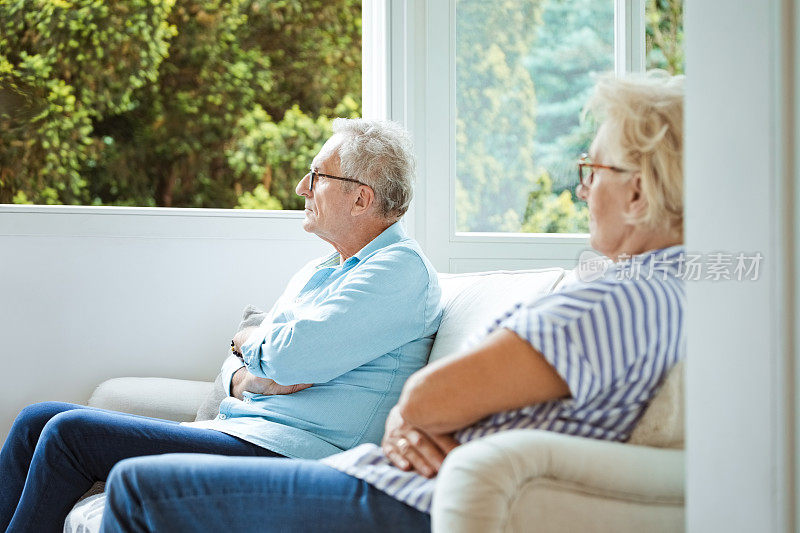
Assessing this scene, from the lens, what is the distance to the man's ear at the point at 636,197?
1273 millimetres

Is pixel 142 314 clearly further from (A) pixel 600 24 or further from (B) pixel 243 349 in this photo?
(A) pixel 600 24

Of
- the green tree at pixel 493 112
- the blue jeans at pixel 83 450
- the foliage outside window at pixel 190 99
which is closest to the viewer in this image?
A: the blue jeans at pixel 83 450

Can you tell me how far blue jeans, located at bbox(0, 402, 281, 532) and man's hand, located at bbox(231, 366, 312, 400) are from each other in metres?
0.14

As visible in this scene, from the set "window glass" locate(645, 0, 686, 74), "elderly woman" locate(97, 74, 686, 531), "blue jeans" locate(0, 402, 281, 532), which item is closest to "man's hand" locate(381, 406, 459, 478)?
"elderly woman" locate(97, 74, 686, 531)

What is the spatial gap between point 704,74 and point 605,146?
1.16ft

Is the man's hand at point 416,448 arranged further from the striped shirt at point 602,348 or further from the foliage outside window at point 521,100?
the foliage outside window at point 521,100

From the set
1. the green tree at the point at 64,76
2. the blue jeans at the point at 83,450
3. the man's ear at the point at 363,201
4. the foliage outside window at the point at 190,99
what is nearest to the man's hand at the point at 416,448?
the blue jeans at the point at 83,450

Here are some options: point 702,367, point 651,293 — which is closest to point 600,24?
point 651,293

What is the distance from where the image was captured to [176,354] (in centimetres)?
280

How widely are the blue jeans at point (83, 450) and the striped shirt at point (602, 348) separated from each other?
559mm

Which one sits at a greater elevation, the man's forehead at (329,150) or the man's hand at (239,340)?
the man's forehead at (329,150)

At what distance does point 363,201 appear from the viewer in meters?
2.00

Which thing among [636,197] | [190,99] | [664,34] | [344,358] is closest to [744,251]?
[636,197]

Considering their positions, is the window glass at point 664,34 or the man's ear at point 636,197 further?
the window glass at point 664,34
